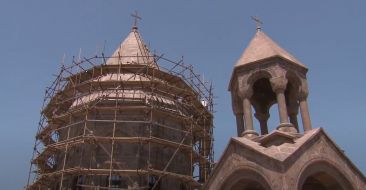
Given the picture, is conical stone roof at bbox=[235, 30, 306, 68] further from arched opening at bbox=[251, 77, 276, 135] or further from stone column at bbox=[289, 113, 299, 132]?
stone column at bbox=[289, 113, 299, 132]

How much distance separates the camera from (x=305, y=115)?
13586 mm

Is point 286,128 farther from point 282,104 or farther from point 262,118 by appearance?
point 262,118

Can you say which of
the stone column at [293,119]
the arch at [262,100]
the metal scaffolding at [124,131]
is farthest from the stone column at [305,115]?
the metal scaffolding at [124,131]

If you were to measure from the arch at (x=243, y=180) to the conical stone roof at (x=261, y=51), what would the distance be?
168 inches

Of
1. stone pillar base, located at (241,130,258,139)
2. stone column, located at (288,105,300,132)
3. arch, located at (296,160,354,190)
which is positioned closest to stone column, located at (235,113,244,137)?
stone pillar base, located at (241,130,258,139)

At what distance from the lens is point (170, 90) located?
2244 cm

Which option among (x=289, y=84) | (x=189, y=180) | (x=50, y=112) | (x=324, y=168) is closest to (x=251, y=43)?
(x=289, y=84)

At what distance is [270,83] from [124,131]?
872 cm

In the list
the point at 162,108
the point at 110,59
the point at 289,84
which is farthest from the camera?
the point at 110,59

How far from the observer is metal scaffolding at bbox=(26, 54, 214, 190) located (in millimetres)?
18797

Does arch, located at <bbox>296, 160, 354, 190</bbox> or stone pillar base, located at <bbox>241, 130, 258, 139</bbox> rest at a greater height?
stone pillar base, located at <bbox>241, 130, 258, 139</bbox>

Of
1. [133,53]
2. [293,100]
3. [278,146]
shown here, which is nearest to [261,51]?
[293,100]

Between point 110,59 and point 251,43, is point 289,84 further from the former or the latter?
point 110,59

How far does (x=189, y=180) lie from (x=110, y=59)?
30.3 feet
